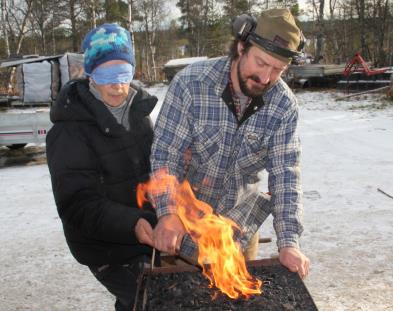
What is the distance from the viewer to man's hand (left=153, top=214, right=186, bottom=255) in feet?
7.29

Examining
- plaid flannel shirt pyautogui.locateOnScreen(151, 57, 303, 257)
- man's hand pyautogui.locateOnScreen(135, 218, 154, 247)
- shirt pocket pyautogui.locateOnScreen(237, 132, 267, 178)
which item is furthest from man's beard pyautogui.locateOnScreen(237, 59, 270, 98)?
man's hand pyautogui.locateOnScreen(135, 218, 154, 247)

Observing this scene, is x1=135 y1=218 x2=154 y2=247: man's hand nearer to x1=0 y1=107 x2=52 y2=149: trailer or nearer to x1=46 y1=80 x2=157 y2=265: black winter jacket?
x1=46 y1=80 x2=157 y2=265: black winter jacket

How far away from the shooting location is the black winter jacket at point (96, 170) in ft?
7.60

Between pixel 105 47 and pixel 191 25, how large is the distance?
1580 inches

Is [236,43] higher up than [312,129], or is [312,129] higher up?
[236,43]

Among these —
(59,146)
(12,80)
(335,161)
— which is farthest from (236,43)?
(12,80)

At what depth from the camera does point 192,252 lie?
9.20ft

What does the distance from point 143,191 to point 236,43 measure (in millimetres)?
1049

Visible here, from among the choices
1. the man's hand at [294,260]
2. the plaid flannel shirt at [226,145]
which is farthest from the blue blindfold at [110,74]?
the man's hand at [294,260]

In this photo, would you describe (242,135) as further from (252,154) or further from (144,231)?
(144,231)

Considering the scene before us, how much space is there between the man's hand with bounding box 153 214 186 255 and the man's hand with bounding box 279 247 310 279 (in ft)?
1.84

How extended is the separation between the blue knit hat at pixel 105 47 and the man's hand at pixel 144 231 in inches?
Result: 35.0

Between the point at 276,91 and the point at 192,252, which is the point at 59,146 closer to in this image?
the point at 192,252

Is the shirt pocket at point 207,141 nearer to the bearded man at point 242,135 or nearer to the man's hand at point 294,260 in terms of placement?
the bearded man at point 242,135
